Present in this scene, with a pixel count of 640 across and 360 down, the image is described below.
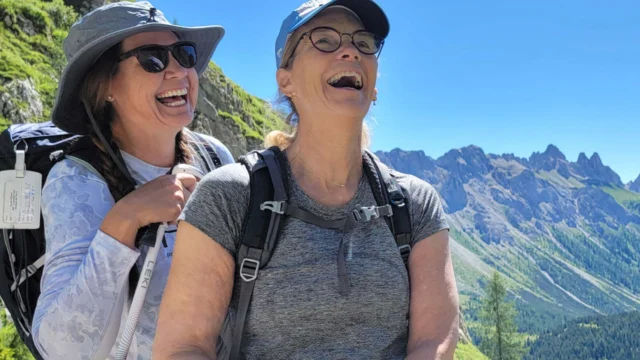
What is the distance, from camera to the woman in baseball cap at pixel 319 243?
2699 millimetres

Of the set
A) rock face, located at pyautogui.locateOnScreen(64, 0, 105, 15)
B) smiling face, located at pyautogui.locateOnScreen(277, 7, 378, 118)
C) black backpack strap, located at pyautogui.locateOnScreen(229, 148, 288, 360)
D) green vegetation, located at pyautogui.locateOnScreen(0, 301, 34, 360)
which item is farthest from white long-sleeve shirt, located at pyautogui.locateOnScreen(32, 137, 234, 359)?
rock face, located at pyautogui.locateOnScreen(64, 0, 105, 15)

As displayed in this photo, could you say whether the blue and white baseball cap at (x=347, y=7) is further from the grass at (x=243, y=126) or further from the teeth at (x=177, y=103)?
the grass at (x=243, y=126)

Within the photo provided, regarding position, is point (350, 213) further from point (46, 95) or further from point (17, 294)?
point (46, 95)

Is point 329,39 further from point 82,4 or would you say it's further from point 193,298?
point 82,4

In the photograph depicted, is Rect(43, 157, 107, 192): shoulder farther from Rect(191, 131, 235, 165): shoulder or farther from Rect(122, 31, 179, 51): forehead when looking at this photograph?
Rect(191, 131, 235, 165): shoulder

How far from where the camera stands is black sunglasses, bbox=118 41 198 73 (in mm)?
3914

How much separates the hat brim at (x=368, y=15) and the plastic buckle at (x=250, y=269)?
1.42 m

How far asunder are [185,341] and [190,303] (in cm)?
19

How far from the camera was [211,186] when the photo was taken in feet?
9.19

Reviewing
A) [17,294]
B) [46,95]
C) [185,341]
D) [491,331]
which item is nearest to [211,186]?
[185,341]

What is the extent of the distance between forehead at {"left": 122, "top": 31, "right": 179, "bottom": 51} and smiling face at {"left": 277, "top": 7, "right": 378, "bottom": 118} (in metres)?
1.29

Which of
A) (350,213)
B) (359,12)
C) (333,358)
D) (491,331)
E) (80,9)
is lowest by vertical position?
(491,331)

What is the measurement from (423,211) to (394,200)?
225 mm

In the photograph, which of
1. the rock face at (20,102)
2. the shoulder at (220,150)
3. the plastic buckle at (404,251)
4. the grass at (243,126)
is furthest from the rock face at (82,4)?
the plastic buckle at (404,251)
